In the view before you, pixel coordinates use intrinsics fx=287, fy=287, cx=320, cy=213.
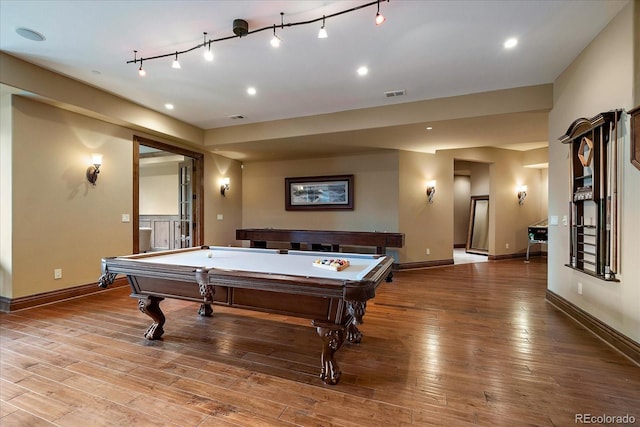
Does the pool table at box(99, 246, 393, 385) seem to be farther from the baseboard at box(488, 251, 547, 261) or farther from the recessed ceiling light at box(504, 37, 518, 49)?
the baseboard at box(488, 251, 547, 261)

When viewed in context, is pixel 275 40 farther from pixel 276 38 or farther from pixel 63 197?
pixel 63 197

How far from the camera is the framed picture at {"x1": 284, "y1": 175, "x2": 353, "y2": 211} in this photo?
21.6 ft

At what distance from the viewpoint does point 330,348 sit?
6.77 feet

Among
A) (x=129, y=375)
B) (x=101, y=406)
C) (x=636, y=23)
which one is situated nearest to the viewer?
(x=101, y=406)

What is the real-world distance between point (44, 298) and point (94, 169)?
6.09 feet

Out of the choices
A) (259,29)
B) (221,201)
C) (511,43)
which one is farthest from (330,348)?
(221,201)

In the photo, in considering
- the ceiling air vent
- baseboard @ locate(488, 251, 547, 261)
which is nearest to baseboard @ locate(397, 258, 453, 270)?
baseboard @ locate(488, 251, 547, 261)

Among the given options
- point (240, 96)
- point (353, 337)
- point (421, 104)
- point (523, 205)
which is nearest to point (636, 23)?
point (421, 104)

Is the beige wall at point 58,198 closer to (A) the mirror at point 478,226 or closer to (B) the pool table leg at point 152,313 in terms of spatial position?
(B) the pool table leg at point 152,313

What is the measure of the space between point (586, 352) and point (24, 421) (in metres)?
4.10

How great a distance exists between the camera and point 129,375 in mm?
2127

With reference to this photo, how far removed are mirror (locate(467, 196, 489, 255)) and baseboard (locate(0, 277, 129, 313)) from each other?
917cm

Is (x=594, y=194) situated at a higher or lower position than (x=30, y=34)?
lower

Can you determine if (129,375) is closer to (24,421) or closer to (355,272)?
(24,421)
